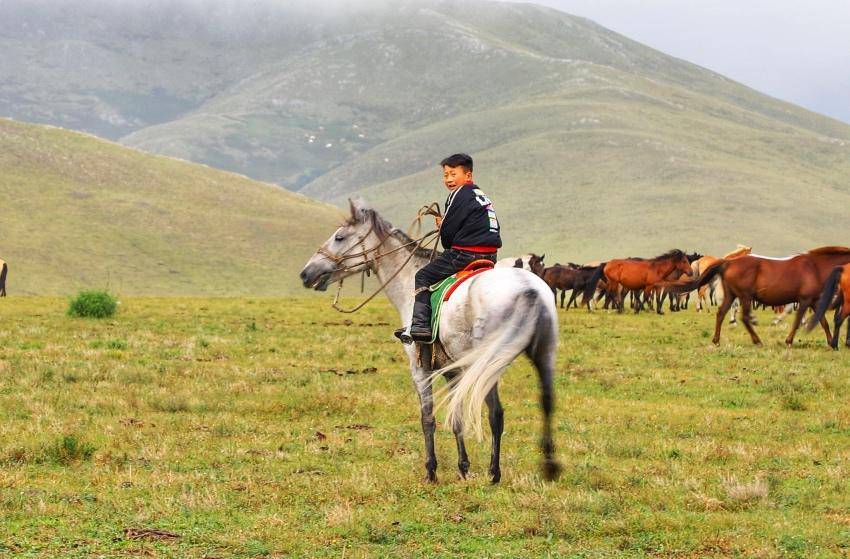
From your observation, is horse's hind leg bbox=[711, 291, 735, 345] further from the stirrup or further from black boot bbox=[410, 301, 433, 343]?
black boot bbox=[410, 301, 433, 343]

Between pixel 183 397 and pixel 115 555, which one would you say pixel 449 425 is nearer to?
pixel 115 555

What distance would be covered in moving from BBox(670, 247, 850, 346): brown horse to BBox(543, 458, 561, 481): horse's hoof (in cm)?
1610

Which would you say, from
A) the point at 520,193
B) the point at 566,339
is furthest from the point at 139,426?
the point at 520,193

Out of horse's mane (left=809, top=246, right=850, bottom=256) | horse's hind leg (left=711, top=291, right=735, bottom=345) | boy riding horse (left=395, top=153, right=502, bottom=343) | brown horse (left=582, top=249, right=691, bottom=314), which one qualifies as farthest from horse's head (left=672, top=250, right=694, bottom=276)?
boy riding horse (left=395, top=153, right=502, bottom=343)

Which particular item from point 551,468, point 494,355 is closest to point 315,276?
point 494,355

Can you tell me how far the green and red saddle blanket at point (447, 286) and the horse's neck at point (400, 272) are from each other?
1.03 metres

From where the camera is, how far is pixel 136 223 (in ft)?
Result: 315

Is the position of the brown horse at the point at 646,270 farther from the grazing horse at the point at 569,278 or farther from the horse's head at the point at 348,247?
the horse's head at the point at 348,247

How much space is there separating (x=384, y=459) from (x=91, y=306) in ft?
78.3

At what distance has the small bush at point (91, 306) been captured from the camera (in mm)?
33375

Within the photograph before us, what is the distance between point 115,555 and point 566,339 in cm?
2024

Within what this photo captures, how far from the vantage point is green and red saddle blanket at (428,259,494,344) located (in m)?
10.6

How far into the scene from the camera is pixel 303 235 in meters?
103

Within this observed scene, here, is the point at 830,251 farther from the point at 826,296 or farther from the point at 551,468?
the point at 551,468
